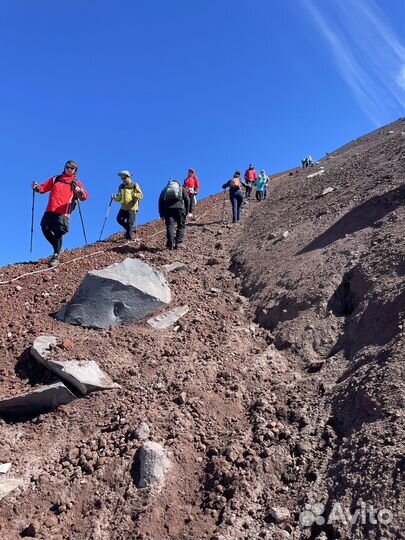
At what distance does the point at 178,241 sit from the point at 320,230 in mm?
3613

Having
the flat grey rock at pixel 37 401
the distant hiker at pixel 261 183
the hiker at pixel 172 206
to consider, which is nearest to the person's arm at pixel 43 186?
the hiker at pixel 172 206

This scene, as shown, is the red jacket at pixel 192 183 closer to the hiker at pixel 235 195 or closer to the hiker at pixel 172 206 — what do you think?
the hiker at pixel 235 195

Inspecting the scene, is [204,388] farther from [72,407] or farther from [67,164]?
[67,164]

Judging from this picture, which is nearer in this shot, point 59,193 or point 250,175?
point 59,193

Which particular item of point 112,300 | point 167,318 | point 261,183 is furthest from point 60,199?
point 261,183

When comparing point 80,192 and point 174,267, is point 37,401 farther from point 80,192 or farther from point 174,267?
point 80,192

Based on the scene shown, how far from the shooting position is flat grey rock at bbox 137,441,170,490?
465 cm

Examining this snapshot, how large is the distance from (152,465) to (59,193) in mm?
6893

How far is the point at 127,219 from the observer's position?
13.0m

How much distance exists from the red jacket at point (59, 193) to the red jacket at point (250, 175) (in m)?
14.0

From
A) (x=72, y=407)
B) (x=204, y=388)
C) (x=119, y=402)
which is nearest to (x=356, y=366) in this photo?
(x=204, y=388)

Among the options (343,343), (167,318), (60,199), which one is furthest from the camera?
(60,199)

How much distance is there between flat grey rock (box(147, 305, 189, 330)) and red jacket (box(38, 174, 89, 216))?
12.0ft

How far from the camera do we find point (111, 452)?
5.12 metres
